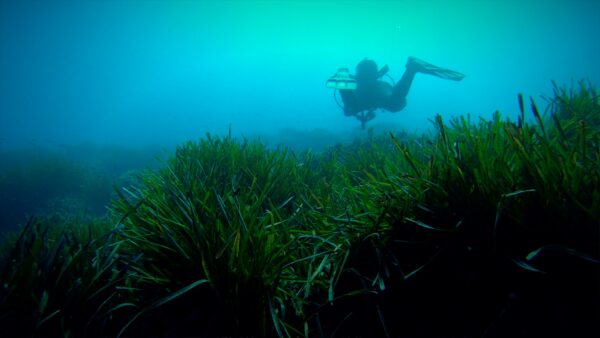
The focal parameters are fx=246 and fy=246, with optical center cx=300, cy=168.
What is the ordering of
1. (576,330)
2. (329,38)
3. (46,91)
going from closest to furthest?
(576,330) → (46,91) → (329,38)

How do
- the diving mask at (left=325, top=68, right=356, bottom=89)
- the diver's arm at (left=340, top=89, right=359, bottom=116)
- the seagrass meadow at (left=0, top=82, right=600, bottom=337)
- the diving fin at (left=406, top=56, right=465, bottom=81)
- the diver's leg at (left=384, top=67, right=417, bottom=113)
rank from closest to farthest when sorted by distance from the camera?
1. the seagrass meadow at (left=0, top=82, right=600, bottom=337)
2. the diving fin at (left=406, top=56, right=465, bottom=81)
3. the diving mask at (left=325, top=68, right=356, bottom=89)
4. the diver's arm at (left=340, top=89, right=359, bottom=116)
5. the diver's leg at (left=384, top=67, right=417, bottom=113)

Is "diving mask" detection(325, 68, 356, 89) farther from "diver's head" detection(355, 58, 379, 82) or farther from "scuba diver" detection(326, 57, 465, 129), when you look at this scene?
"diver's head" detection(355, 58, 379, 82)

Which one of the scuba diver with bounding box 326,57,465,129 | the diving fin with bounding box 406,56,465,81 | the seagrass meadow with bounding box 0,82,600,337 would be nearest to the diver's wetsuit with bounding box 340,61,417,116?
the scuba diver with bounding box 326,57,465,129

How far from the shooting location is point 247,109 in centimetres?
8244

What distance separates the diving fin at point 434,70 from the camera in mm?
11883

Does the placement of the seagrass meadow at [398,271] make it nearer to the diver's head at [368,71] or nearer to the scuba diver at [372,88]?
the scuba diver at [372,88]

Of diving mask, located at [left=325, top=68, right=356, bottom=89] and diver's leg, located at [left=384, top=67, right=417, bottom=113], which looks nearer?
diving mask, located at [left=325, top=68, right=356, bottom=89]

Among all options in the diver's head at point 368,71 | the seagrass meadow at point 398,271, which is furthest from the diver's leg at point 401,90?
the seagrass meadow at point 398,271

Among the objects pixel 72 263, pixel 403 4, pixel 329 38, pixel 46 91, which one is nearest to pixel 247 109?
pixel 403 4

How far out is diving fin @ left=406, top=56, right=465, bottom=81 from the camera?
11883mm

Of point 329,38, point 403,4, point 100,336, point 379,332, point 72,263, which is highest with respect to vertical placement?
point 329,38

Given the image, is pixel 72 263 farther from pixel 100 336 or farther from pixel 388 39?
pixel 388 39

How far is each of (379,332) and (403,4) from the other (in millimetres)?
87373

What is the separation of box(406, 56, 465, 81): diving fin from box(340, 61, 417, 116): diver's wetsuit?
10.1 inches
